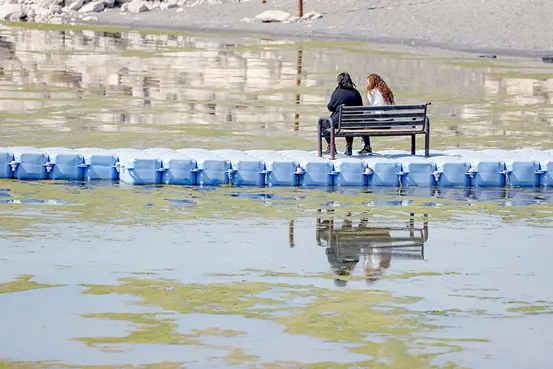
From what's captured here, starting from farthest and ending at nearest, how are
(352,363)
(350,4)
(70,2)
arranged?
(70,2) → (350,4) → (352,363)

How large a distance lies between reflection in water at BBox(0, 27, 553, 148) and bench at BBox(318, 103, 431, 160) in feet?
9.33

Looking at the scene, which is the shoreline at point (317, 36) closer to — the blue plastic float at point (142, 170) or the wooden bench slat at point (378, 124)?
the wooden bench slat at point (378, 124)

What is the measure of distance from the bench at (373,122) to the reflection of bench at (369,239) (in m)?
3.24

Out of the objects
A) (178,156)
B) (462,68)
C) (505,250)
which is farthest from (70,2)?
(505,250)

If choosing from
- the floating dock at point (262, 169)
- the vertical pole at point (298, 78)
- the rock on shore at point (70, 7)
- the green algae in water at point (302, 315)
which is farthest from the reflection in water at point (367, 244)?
the rock on shore at point (70, 7)

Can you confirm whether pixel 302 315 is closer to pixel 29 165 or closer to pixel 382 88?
pixel 29 165

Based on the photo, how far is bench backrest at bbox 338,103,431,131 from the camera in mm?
17391

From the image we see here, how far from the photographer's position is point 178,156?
17.0 meters

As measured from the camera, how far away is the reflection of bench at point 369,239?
1272 centimetres

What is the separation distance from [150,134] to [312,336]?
39.2ft

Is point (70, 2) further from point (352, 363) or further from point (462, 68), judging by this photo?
point (352, 363)

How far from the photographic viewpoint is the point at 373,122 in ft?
57.6

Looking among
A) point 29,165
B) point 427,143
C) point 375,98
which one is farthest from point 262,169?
point 29,165

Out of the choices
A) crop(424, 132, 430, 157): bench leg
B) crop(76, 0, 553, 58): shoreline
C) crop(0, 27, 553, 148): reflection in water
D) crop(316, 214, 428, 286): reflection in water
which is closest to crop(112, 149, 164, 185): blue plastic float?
crop(316, 214, 428, 286): reflection in water
